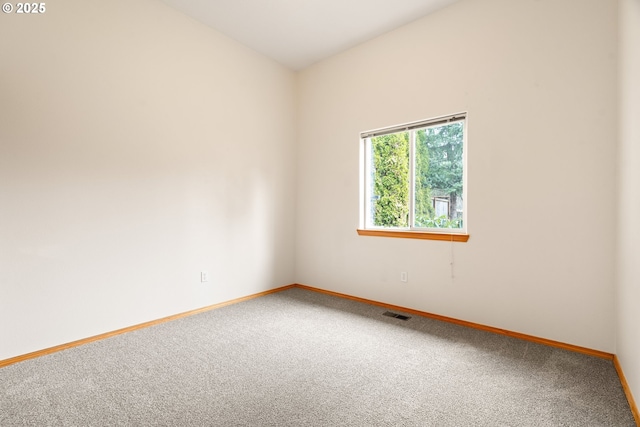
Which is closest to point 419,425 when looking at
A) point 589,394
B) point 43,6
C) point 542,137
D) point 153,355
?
point 589,394

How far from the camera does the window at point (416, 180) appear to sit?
3.20 m

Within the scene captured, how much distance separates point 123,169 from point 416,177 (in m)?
2.96

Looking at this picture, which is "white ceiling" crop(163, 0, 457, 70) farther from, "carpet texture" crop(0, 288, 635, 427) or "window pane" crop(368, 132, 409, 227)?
"carpet texture" crop(0, 288, 635, 427)

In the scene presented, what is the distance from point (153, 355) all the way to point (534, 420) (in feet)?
Answer: 8.16

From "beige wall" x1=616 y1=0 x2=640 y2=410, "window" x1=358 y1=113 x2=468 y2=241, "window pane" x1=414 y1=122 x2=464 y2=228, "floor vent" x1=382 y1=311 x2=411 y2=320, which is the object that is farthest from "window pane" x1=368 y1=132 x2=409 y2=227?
"beige wall" x1=616 y1=0 x2=640 y2=410

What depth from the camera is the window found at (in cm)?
320

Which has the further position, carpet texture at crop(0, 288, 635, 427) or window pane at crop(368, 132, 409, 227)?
window pane at crop(368, 132, 409, 227)

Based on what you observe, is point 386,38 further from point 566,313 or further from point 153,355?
point 153,355

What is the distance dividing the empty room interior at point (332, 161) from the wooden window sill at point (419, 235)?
81 millimetres

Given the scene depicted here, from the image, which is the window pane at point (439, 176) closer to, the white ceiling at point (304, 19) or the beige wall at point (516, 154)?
the beige wall at point (516, 154)

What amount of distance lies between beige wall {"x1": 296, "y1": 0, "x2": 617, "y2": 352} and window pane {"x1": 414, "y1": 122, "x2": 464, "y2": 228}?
0.63 feet

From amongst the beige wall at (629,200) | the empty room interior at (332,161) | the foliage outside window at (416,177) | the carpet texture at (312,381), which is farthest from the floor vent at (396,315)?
the beige wall at (629,200)

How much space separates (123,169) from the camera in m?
2.88

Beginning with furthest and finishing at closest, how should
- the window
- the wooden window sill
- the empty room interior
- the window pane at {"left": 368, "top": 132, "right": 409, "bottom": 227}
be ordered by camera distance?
1. the window pane at {"left": 368, "top": 132, "right": 409, "bottom": 227}
2. the window
3. the wooden window sill
4. the empty room interior
